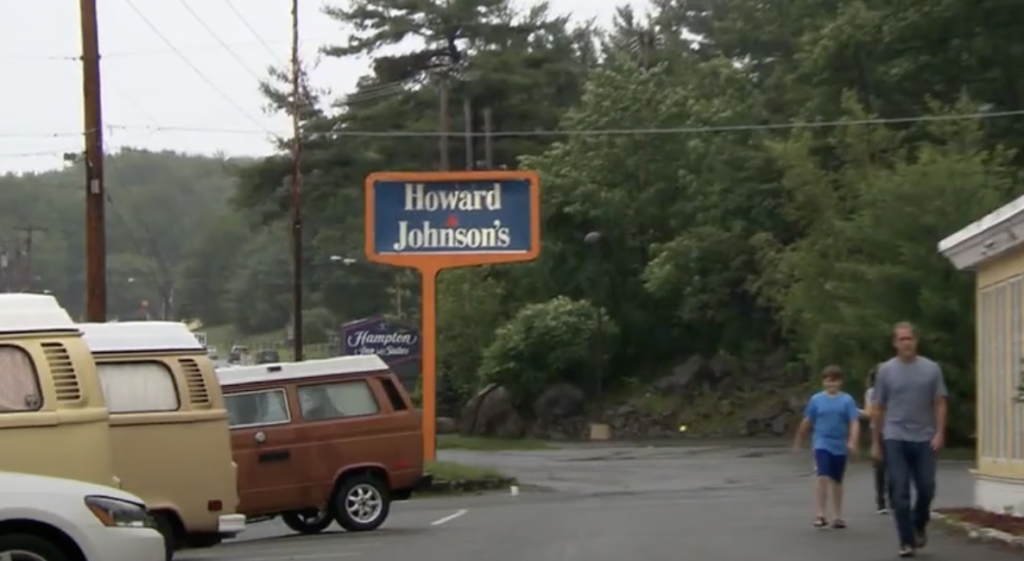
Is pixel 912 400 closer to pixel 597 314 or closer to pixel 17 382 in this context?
pixel 17 382

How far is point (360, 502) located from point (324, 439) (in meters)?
0.88

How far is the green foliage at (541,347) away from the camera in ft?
199

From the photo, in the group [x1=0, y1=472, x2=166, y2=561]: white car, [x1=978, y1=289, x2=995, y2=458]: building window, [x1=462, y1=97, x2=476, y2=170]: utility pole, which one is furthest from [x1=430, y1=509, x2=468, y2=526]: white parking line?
[x1=462, y1=97, x2=476, y2=170]: utility pole

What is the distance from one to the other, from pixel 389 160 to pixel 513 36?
300 inches

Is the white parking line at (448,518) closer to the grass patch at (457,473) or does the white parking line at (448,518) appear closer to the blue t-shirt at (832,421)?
the blue t-shirt at (832,421)

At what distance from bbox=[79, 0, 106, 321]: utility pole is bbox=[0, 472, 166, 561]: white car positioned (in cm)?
1506

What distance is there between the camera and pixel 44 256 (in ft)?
167

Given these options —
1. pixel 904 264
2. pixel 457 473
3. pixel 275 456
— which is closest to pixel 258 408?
pixel 275 456

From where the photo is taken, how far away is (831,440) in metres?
18.6

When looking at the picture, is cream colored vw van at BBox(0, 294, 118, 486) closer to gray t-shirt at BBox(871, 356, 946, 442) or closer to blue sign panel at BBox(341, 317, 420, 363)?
gray t-shirt at BBox(871, 356, 946, 442)

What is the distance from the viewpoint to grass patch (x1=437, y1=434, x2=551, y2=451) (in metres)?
53.4

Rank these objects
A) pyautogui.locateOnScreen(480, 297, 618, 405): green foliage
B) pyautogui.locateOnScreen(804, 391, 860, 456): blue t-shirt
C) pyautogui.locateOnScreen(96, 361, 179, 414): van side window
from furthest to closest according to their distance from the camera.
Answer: pyautogui.locateOnScreen(480, 297, 618, 405): green foliage
pyautogui.locateOnScreen(804, 391, 860, 456): blue t-shirt
pyautogui.locateOnScreen(96, 361, 179, 414): van side window

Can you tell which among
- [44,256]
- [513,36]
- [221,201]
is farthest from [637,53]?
[44,256]

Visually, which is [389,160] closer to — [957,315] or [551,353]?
[551,353]
